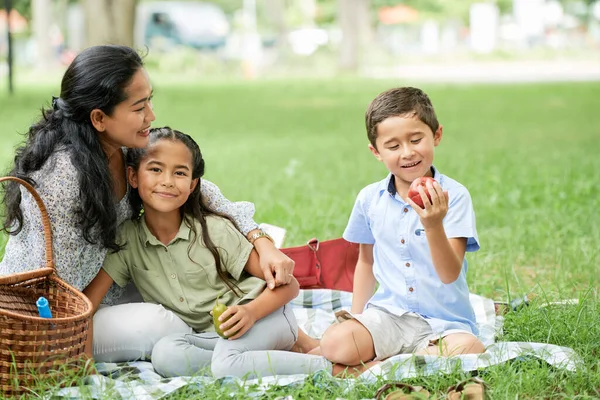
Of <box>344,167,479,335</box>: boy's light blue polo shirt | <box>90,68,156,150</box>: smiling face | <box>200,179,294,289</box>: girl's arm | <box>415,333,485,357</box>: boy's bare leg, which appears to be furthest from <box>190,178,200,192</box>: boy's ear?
<box>415,333,485,357</box>: boy's bare leg

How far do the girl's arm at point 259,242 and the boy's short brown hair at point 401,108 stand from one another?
0.60 m

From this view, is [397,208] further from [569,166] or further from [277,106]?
[277,106]

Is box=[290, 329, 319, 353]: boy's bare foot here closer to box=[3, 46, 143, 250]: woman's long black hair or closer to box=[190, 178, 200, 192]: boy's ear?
box=[190, 178, 200, 192]: boy's ear

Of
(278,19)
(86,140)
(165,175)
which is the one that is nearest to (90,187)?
(86,140)

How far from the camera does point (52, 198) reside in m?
3.50

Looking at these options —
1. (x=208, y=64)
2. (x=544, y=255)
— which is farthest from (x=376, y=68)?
(x=544, y=255)

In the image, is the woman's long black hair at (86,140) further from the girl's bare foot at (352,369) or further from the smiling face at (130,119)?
the girl's bare foot at (352,369)

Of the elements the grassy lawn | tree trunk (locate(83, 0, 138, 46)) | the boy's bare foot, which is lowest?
the boy's bare foot

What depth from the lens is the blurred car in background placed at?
34.3 meters

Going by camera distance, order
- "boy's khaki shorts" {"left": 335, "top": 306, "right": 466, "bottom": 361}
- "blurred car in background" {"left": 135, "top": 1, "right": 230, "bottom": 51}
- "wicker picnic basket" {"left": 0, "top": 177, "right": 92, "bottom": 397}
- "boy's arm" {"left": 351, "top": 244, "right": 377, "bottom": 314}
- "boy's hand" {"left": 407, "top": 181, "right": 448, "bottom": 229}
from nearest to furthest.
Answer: "wicker picnic basket" {"left": 0, "top": 177, "right": 92, "bottom": 397}, "boy's hand" {"left": 407, "top": 181, "right": 448, "bottom": 229}, "boy's khaki shorts" {"left": 335, "top": 306, "right": 466, "bottom": 361}, "boy's arm" {"left": 351, "top": 244, "right": 377, "bottom": 314}, "blurred car in background" {"left": 135, "top": 1, "right": 230, "bottom": 51}

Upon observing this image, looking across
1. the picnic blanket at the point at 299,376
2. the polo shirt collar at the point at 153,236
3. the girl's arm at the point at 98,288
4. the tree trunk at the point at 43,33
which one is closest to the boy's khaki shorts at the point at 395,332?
the picnic blanket at the point at 299,376

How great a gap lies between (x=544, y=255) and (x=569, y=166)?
3401mm

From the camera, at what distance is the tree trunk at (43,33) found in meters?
31.6

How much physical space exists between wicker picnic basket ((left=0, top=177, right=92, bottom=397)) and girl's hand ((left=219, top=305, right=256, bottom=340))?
19.4 inches
